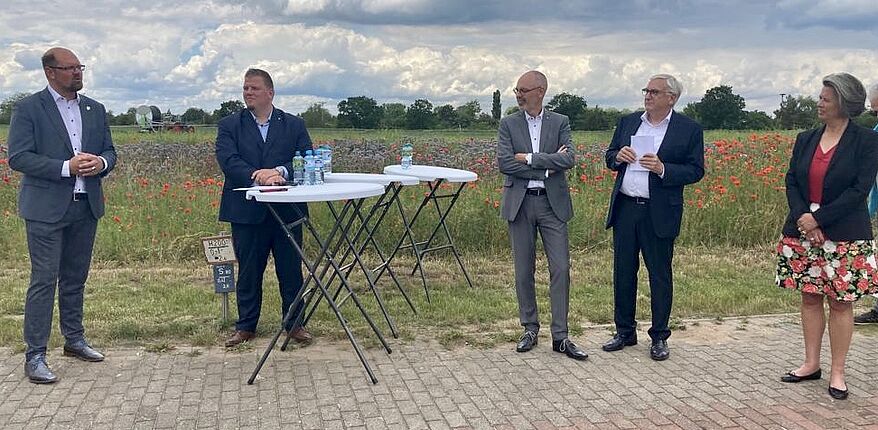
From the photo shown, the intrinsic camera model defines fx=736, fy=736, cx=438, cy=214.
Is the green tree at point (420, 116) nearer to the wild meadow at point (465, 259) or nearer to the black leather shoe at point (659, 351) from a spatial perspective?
the wild meadow at point (465, 259)

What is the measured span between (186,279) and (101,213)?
105 inches

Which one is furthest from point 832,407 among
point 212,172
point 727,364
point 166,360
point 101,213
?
point 212,172

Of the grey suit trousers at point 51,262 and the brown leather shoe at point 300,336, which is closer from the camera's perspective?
the grey suit trousers at point 51,262

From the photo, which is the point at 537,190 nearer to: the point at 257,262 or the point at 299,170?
the point at 299,170

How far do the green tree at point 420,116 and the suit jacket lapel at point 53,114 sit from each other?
77.0 ft

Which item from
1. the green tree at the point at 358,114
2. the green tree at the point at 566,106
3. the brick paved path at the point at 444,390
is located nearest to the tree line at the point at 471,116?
the green tree at the point at 358,114

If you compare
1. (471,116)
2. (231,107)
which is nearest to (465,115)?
(471,116)

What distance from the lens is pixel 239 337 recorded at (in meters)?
5.49

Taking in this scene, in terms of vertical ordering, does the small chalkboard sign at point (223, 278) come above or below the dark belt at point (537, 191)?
below

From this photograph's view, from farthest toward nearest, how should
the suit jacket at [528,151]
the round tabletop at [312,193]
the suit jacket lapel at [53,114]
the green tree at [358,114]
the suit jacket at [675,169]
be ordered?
the green tree at [358,114], the suit jacket at [528,151], the suit jacket at [675,169], the suit jacket lapel at [53,114], the round tabletop at [312,193]

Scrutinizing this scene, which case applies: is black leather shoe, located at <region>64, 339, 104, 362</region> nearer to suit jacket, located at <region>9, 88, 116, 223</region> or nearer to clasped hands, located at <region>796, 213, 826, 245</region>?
suit jacket, located at <region>9, 88, 116, 223</region>

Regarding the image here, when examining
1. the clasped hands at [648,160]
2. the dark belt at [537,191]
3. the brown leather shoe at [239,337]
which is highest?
the clasped hands at [648,160]

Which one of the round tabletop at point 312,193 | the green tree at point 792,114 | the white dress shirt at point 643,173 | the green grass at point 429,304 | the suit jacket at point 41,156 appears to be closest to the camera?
the round tabletop at point 312,193

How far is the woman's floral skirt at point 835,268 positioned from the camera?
14.5ft
